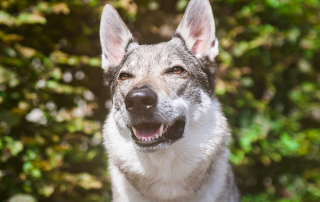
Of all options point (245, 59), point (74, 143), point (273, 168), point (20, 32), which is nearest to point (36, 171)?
point (74, 143)

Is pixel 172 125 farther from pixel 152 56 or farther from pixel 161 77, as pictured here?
pixel 152 56

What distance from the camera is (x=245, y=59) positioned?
3.93 m

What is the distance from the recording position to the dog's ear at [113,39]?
8.99ft

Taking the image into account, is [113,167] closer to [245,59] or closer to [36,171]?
[36,171]

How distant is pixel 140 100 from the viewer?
2.04 meters

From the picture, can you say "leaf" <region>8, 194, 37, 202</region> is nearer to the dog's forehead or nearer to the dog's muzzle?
the dog's muzzle

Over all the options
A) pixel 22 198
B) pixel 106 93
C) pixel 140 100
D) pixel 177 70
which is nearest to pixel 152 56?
pixel 177 70

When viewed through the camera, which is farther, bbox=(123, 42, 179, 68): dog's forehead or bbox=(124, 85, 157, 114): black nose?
bbox=(123, 42, 179, 68): dog's forehead

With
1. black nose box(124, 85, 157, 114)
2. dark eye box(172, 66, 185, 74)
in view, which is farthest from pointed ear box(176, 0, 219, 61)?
black nose box(124, 85, 157, 114)

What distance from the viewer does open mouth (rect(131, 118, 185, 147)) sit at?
7.20 ft

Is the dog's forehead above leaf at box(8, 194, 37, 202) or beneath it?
above

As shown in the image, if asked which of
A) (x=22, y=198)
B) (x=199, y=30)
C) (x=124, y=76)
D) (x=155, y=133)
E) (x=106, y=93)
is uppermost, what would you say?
(x=199, y=30)

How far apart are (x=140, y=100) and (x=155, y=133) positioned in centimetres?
34

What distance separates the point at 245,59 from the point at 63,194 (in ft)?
9.81
